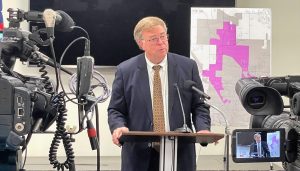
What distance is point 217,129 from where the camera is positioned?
4793 millimetres

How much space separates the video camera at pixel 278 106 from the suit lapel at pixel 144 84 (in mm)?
494

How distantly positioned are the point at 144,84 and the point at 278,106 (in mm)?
762

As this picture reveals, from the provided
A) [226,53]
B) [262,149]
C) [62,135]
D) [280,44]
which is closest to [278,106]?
[262,149]

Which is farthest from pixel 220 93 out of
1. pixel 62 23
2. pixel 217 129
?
pixel 62 23

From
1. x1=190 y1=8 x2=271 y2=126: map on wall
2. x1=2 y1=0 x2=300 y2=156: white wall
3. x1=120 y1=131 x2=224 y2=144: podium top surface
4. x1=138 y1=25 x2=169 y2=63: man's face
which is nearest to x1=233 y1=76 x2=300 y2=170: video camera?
x1=120 y1=131 x2=224 y2=144: podium top surface

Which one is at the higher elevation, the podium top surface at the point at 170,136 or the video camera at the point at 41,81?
the video camera at the point at 41,81

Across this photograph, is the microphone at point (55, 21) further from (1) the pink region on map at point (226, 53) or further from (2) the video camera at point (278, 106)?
(1) the pink region on map at point (226, 53)

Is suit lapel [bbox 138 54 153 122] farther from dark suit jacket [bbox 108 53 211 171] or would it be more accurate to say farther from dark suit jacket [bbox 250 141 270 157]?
dark suit jacket [bbox 250 141 270 157]

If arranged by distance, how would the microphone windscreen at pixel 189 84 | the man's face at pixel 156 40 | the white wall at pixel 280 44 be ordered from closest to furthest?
1. the microphone windscreen at pixel 189 84
2. the man's face at pixel 156 40
3. the white wall at pixel 280 44

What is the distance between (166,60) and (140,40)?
170 millimetres

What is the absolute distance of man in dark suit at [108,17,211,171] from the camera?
240 centimetres

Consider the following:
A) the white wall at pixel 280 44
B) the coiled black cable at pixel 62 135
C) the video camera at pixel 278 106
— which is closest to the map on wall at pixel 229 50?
the white wall at pixel 280 44

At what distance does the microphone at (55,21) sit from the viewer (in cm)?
174

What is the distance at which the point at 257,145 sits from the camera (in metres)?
1.76
